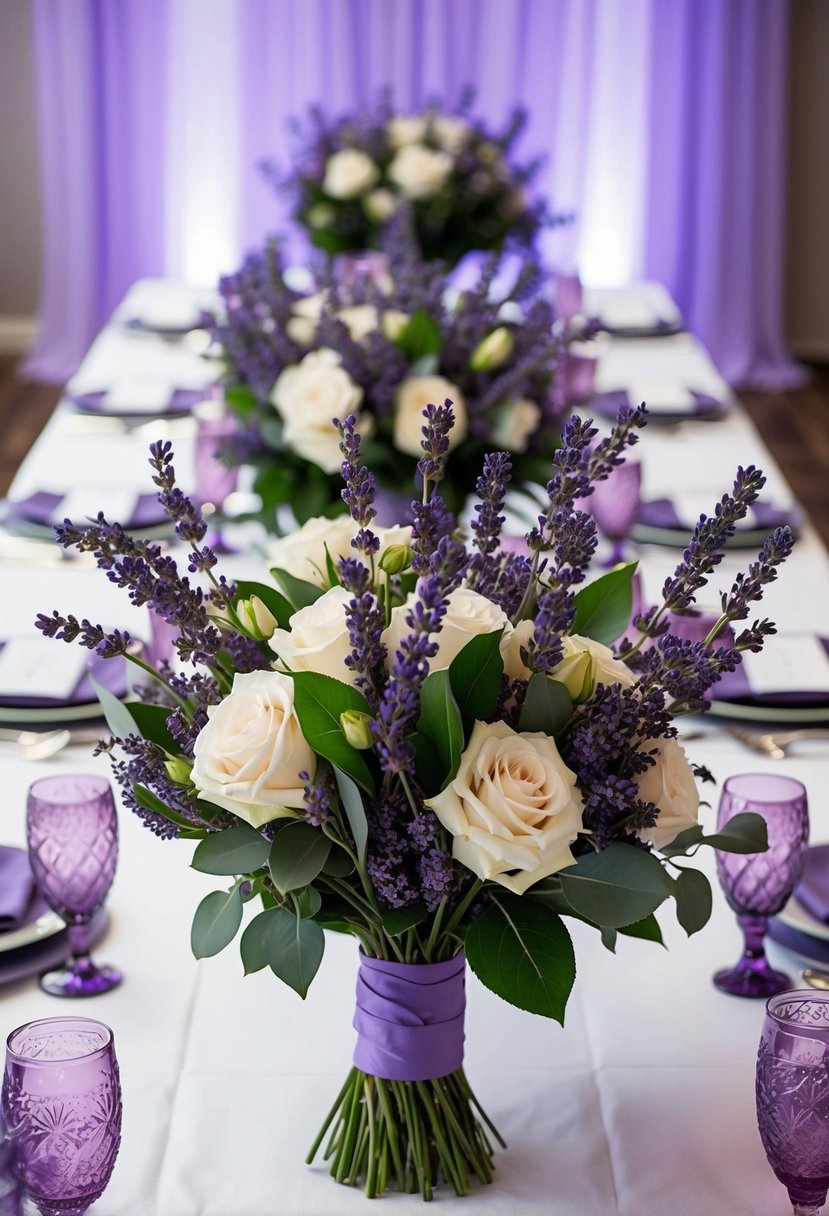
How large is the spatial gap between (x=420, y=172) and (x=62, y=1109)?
2.84 m

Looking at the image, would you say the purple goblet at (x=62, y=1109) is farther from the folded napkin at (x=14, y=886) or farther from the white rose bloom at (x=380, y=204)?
the white rose bloom at (x=380, y=204)

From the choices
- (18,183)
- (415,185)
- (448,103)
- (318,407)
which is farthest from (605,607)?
(18,183)

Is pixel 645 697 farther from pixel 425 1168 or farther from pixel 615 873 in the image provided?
pixel 425 1168

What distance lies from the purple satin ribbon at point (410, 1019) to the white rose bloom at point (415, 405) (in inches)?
44.3

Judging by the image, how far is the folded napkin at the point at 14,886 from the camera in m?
1.34

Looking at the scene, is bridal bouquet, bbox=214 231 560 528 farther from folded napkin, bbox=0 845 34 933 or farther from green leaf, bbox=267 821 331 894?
green leaf, bbox=267 821 331 894

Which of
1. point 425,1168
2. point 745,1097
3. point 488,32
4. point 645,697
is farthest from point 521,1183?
point 488,32

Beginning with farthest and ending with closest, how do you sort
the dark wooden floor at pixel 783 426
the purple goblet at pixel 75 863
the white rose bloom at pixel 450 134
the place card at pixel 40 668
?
the dark wooden floor at pixel 783 426 < the white rose bloom at pixel 450 134 < the place card at pixel 40 668 < the purple goblet at pixel 75 863

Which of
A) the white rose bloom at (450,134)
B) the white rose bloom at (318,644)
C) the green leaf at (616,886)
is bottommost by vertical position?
the green leaf at (616,886)

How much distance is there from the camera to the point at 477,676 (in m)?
0.95

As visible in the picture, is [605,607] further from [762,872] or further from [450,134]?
[450,134]

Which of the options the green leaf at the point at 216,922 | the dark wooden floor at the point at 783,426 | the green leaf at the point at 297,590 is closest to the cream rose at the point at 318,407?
the green leaf at the point at 297,590

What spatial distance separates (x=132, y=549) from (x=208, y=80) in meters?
5.57

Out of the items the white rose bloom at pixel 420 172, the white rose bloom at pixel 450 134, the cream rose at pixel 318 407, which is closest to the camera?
the cream rose at pixel 318 407
